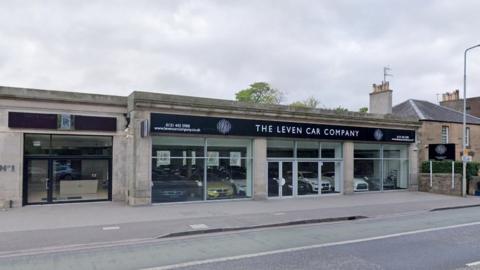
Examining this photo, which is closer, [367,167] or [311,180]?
[311,180]

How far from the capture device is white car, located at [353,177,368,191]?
20.3 meters

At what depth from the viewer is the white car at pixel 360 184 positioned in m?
20.3

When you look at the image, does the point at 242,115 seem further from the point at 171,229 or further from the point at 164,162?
the point at 171,229

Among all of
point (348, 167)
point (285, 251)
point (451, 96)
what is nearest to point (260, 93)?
point (451, 96)

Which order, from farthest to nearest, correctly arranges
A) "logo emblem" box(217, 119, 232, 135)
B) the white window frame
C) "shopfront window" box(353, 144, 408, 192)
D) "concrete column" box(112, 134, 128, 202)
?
the white window frame
"shopfront window" box(353, 144, 408, 192)
"logo emblem" box(217, 119, 232, 135)
"concrete column" box(112, 134, 128, 202)

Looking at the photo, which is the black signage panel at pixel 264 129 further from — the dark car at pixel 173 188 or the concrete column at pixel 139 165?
the dark car at pixel 173 188

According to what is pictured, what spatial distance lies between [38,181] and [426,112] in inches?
1006

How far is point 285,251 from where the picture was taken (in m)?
7.85

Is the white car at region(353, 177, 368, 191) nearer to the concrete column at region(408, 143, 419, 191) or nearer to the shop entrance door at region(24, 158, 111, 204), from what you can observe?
the concrete column at region(408, 143, 419, 191)

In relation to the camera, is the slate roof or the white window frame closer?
the slate roof

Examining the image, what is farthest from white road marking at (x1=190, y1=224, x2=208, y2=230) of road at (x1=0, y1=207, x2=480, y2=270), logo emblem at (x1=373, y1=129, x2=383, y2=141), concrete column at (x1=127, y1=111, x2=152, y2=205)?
logo emblem at (x1=373, y1=129, x2=383, y2=141)

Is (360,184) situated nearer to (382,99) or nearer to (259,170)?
(259,170)

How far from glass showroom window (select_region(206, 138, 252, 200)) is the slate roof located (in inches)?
572

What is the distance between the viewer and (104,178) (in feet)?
A: 51.7
